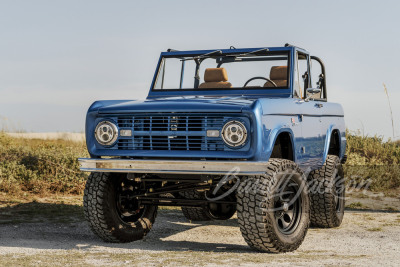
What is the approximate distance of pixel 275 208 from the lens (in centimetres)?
704

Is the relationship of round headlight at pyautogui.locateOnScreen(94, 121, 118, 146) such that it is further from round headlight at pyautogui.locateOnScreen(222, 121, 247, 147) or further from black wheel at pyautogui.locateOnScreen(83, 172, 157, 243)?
round headlight at pyautogui.locateOnScreen(222, 121, 247, 147)

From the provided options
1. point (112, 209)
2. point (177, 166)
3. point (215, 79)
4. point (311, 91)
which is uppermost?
point (215, 79)

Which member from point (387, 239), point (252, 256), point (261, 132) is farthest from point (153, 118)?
point (387, 239)

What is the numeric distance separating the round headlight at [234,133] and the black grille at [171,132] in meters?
0.07

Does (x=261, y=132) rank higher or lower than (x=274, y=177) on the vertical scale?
higher

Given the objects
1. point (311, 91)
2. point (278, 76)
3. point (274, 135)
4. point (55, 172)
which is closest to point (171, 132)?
point (274, 135)

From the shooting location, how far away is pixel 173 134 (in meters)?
6.88

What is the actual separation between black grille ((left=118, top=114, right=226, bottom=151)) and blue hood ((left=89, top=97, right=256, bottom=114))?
8cm

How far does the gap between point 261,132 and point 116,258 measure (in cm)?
197

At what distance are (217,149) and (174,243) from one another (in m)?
1.71

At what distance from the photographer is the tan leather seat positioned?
28.8 ft

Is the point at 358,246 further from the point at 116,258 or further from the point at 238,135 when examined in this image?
the point at 116,258

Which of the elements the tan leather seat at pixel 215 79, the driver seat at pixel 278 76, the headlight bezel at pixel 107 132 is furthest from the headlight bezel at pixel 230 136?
the tan leather seat at pixel 215 79

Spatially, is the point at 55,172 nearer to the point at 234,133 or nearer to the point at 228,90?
the point at 228,90
